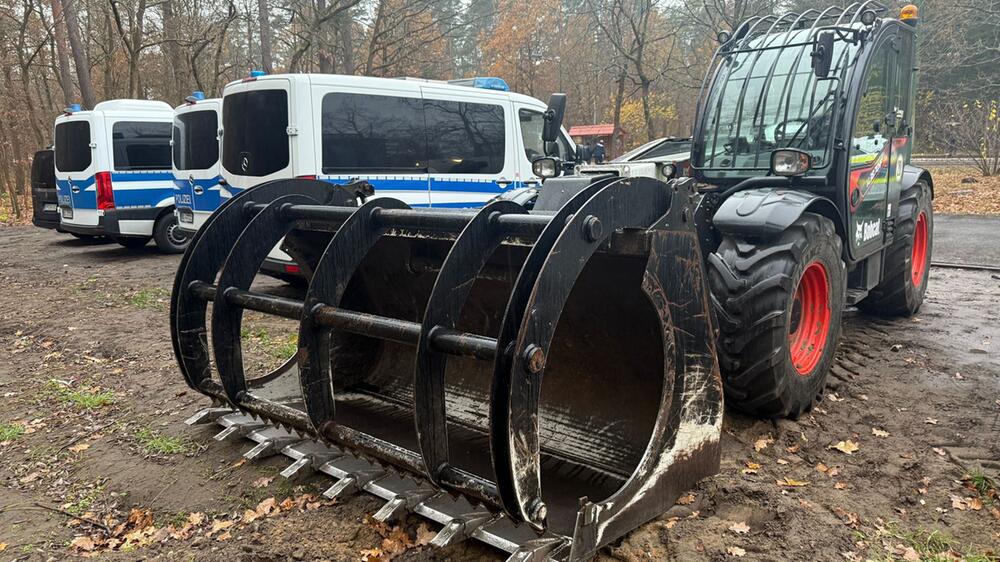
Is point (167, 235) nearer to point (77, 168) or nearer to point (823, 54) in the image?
point (77, 168)

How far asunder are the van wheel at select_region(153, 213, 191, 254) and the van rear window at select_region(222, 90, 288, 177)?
4923mm

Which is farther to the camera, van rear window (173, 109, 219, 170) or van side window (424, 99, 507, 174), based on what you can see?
van rear window (173, 109, 219, 170)

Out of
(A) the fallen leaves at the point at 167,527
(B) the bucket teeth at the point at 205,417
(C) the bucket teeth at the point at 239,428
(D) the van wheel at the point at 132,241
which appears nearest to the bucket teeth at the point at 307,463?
(A) the fallen leaves at the point at 167,527

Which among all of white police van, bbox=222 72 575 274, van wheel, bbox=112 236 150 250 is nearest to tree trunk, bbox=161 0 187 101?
van wheel, bbox=112 236 150 250

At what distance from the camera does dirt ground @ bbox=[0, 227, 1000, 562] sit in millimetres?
2967

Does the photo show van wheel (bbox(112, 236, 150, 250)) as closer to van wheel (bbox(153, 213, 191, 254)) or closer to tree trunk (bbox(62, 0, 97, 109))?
van wheel (bbox(153, 213, 191, 254))

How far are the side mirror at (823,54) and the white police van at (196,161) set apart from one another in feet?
21.8

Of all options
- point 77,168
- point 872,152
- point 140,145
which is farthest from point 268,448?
point 77,168

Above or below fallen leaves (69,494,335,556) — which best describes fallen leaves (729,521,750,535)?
above

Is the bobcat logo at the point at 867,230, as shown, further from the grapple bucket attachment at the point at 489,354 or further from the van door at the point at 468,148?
the van door at the point at 468,148

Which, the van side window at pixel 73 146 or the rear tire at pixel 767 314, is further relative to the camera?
the van side window at pixel 73 146

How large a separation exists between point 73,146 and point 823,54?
1174cm

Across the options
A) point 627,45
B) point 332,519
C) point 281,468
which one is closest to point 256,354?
point 281,468

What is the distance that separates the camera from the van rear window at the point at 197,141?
8992 millimetres
